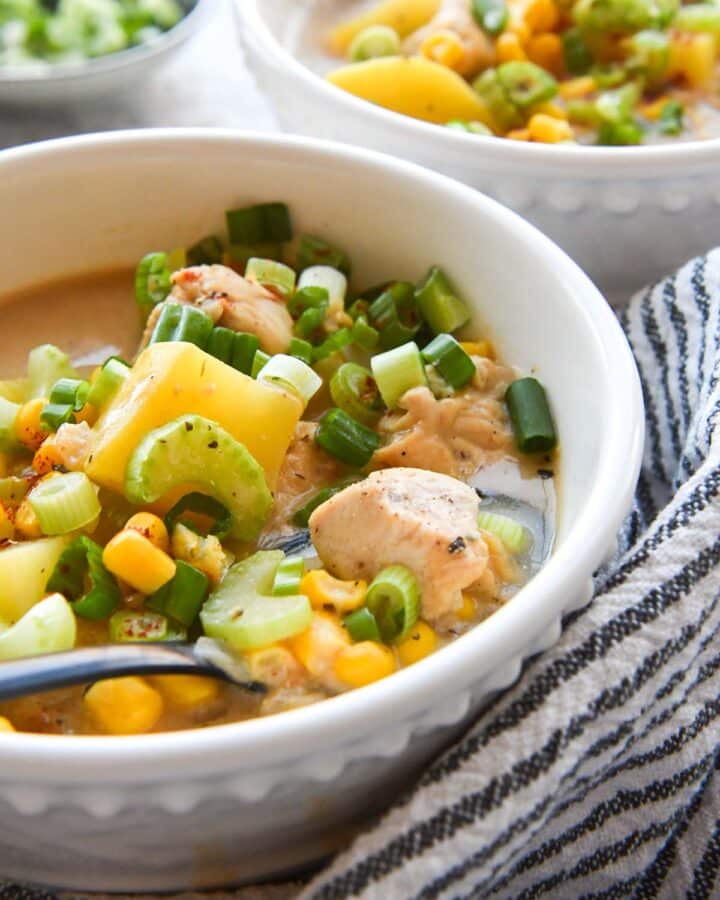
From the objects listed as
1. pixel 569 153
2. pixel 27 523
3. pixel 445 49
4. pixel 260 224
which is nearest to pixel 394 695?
pixel 27 523

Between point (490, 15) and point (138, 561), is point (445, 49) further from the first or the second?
point (138, 561)

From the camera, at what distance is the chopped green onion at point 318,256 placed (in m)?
2.23

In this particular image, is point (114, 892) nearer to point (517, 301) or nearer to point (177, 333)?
point (177, 333)

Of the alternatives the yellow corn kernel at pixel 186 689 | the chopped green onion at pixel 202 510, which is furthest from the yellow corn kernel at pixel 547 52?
the yellow corn kernel at pixel 186 689

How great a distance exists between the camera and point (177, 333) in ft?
6.39

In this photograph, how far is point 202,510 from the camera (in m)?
1.73

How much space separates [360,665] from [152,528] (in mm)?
343

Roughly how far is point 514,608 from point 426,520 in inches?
9.2

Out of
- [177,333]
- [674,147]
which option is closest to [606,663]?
[177,333]

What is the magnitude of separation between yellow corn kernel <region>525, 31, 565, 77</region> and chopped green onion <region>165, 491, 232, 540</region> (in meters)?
1.70

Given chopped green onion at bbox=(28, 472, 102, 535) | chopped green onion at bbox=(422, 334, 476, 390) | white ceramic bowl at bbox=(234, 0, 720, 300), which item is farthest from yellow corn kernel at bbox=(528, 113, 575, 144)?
chopped green onion at bbox=(28, 472, 102, 535)

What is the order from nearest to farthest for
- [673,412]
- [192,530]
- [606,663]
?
1. [606,663]
2. [192,530]
3. [673,412]

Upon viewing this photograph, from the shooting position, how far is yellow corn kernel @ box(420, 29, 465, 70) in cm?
284

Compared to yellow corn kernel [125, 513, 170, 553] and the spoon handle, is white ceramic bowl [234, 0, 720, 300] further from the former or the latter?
the spoon handle
